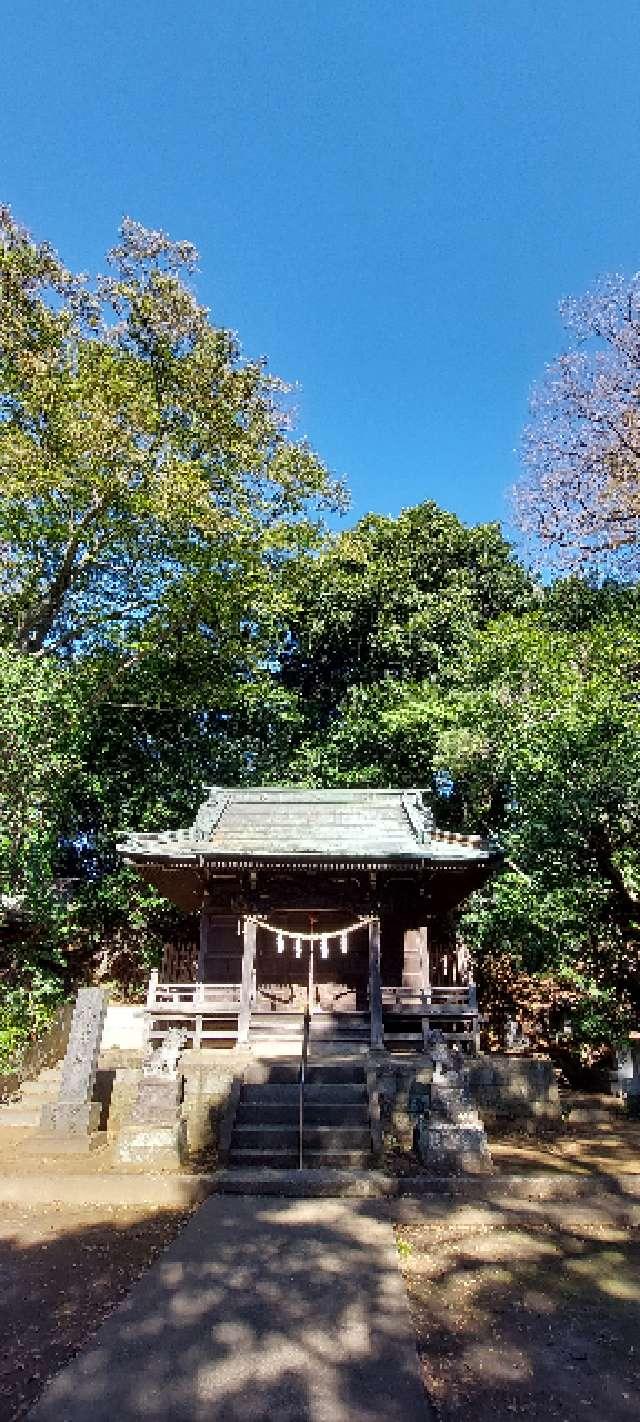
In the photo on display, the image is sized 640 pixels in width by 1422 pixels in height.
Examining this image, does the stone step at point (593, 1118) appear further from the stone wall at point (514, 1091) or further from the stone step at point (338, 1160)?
the stone step at point (338, 1160)

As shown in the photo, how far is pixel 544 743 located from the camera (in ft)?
56.9

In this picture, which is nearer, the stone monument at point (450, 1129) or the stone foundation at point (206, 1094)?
the stone monument at point (450, 1129)

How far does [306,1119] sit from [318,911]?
17.9ft

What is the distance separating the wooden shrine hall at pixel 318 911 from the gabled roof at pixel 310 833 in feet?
0.13

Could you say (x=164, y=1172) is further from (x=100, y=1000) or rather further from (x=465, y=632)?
(x=465, y=632)

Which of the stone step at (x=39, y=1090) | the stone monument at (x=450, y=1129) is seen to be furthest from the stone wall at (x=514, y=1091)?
the stone step at (x=39, y=1090)

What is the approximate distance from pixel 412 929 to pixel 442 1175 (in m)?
7.96

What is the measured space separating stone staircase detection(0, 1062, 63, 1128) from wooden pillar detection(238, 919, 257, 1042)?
11.1 feet

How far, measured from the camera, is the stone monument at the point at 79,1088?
10.5 meters

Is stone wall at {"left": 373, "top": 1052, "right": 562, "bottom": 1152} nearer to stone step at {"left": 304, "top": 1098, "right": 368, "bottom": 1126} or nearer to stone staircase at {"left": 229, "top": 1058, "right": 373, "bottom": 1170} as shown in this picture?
stone step at {"left": 304, "top": 1098, "right": 368, "bottom": 1126}

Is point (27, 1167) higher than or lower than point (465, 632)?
lower

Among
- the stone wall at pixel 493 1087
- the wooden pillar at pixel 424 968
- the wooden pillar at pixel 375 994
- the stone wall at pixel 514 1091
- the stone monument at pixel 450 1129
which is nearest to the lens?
the stone monument at pixel 450 1129

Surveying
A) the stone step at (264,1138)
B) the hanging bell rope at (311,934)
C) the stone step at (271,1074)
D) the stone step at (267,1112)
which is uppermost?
the hanging bell rope at (311,934)

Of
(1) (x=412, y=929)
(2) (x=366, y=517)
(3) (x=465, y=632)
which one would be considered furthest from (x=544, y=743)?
(2) (x=366, y=517)
